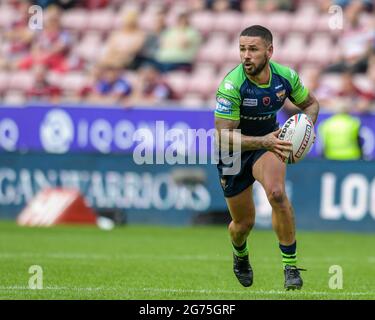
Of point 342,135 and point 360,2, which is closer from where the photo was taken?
point 342,135

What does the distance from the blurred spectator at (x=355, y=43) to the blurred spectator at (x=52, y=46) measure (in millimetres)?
5108

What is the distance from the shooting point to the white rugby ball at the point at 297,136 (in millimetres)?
8953

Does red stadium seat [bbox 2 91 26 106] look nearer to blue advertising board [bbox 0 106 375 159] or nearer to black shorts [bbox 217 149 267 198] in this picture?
blue advertising board [bbox 0 106 375 159]

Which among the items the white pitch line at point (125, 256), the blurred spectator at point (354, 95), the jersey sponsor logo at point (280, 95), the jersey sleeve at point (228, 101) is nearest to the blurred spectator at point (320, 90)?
the blurred spectator at point (354, 95)

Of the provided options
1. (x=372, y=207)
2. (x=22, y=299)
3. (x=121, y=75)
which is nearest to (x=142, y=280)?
(x=22, y=299)

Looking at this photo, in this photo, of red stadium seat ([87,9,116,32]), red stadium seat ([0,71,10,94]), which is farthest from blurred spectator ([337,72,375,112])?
red stadium seat ([0,71,10,94])

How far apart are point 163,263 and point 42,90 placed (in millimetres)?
8145

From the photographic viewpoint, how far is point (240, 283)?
964cm

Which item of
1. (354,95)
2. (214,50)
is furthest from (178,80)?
(354,95)

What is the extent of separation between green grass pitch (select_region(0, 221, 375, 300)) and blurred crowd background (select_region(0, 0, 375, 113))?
2.98m

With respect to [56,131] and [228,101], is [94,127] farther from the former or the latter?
[228,101]

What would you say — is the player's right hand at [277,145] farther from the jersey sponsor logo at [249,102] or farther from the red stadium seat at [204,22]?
the red stadium seat at [204,22]

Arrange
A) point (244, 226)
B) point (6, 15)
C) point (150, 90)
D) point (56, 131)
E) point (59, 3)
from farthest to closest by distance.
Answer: point (6, 15), point (59, 3), point (150, 90), point (56, 131), point (244, 226)

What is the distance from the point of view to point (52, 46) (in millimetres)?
20266
